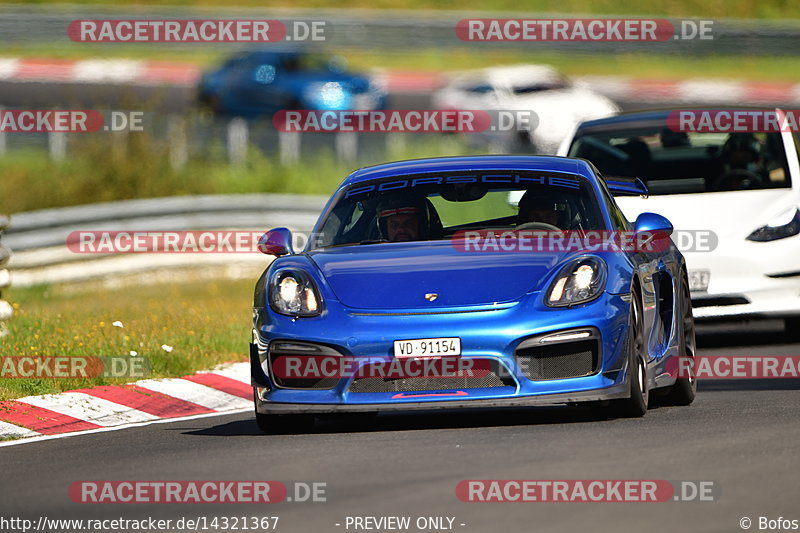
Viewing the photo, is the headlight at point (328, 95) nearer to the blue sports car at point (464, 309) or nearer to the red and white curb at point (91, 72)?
the red and white curb at point (91, 72)

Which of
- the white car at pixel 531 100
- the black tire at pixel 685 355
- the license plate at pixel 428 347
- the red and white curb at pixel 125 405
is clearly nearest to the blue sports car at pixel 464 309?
the license plate at pixel 428 347

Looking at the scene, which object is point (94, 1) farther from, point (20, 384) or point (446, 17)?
point (20, 384)

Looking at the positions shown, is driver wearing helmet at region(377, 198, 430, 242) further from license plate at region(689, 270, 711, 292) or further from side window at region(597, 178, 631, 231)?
license plate at region(689, 270, 711, 292)

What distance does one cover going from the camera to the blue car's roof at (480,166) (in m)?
9.89

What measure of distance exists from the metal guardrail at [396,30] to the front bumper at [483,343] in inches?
1165

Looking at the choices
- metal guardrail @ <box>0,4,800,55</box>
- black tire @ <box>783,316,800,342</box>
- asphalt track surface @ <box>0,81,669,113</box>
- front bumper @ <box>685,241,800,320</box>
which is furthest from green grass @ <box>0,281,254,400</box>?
metal guardrail @ <box>0,4,800,55</box>

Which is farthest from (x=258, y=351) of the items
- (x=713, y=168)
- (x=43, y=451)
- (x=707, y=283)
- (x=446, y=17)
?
(x=446, y=17)

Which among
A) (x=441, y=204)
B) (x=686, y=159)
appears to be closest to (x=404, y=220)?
(x=441, y=204)

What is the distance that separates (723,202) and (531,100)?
62.2 ft

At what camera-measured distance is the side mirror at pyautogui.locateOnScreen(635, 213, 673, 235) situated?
952 cm

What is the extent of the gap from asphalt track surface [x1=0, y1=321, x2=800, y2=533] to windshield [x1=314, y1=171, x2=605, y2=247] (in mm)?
1007

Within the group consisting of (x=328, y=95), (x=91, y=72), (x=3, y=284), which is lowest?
(x=3, y=284)

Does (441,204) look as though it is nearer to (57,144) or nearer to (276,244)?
(276,244)

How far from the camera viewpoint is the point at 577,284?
866 cm
